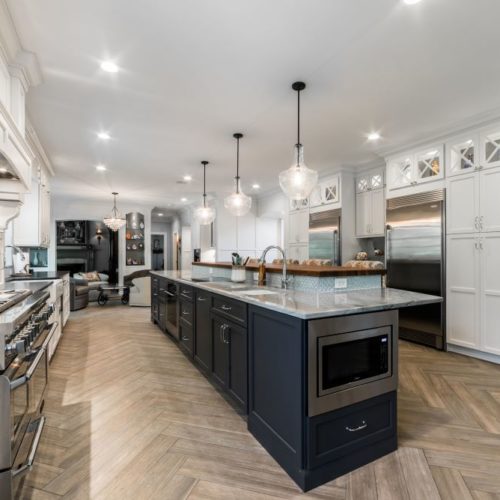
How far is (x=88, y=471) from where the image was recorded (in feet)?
5.78

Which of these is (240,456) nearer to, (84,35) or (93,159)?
(84,35)

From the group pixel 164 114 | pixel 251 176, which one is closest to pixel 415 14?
pixel 164 114

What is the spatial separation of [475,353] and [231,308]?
3155 millimetres

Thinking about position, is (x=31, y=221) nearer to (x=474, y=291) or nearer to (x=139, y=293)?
(x=139, y=293)

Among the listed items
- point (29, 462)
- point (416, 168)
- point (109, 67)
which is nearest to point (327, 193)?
point (416, 168)

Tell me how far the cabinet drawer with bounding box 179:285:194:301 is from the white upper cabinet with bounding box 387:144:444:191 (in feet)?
10.6

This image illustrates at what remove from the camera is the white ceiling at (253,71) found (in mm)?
1958

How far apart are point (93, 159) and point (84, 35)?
309cm

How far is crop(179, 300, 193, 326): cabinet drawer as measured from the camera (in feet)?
11.0

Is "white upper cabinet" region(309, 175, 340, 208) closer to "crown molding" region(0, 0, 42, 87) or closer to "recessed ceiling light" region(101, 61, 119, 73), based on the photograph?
"recessed ceiling light" region(101, 61, 119, 73)

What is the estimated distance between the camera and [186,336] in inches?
138

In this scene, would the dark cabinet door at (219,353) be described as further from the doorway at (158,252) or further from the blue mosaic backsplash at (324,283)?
the doorway at (158,252)

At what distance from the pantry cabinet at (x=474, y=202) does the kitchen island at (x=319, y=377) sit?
2141mm

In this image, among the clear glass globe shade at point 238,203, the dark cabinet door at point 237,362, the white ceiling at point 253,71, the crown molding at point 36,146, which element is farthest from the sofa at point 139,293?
the dark cabinet door at point 237,362
